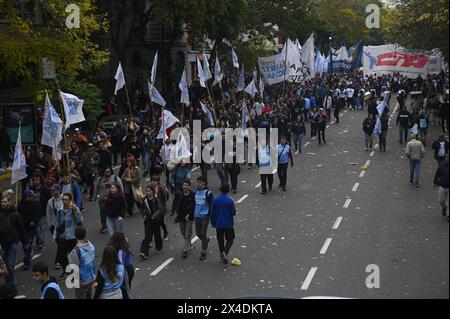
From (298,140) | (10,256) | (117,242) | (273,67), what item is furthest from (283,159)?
(273,67)

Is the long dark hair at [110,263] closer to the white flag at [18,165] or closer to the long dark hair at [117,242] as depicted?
the long dark hair at [117,242]

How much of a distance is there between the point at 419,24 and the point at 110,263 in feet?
78.2

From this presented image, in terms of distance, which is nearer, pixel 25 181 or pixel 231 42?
pixel 25 181

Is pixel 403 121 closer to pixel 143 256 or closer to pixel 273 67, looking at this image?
pixel 273 67

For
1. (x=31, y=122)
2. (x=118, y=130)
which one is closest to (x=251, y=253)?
(x=31, y=122)

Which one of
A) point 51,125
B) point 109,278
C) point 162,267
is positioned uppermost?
point 51,125

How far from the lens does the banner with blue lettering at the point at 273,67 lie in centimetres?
3312

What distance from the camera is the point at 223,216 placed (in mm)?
12984

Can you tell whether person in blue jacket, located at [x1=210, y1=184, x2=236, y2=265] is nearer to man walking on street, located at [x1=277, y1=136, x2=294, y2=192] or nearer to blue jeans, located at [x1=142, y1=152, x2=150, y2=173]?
man walking on street, located at [x1=277, y1=136, x2=294, y2=192]

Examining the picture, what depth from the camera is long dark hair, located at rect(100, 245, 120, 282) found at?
8891 mm

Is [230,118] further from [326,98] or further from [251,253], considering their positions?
[251,253]

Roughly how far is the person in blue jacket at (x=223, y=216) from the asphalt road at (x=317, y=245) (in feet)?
1.53
